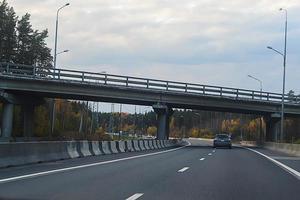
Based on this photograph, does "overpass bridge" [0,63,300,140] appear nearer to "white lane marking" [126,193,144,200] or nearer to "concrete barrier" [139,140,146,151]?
"concrete barrier" [139,140,146,151]

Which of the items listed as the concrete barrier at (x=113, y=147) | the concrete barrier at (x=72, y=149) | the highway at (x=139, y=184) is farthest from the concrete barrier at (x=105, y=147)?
the highway at (x=139, y=184)

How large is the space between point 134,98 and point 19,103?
12220 mm

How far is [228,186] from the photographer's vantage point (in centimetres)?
1514

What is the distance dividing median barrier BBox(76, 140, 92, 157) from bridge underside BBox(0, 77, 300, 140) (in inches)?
1115

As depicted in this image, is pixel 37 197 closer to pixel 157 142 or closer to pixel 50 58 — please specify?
pixel 157 142

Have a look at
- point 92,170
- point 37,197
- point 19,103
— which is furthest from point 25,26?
point 37,197

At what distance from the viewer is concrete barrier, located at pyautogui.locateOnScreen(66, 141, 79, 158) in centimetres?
2677

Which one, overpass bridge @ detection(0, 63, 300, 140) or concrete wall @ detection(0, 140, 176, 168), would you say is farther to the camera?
overpass bridge @ detection(0, 63, 300, 140)

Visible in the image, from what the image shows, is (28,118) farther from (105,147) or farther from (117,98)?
(105,147)

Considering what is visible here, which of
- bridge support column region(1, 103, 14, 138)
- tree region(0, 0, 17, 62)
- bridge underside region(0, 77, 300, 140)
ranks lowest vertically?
bridge support column region(1, 103, 14, 138)

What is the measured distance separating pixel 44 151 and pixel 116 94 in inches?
1488

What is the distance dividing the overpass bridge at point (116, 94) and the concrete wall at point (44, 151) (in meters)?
24.9

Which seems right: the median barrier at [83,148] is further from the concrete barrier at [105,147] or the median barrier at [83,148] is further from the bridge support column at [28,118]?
the bridge support column at [28,118]

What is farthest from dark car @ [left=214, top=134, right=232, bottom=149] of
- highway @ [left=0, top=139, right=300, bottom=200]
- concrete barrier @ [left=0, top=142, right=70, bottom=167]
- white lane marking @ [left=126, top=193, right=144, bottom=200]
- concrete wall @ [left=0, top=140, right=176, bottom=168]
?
white lane marking @ [left=126, top=193, right=144, bottom=200]
